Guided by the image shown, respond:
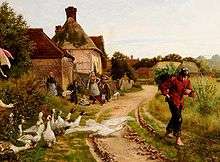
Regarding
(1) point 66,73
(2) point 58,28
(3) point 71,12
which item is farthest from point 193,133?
(3) point 71,12

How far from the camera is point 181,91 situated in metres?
13.2

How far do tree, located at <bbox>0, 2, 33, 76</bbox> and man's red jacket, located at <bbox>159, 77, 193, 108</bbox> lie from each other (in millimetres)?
15900

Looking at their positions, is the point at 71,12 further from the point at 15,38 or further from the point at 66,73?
the point at 15,38

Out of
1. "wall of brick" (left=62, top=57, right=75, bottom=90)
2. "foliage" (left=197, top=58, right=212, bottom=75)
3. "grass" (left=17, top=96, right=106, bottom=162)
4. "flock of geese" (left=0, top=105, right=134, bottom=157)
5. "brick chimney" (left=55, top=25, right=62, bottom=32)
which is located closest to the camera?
"grass" (left=17, top=96, right=106, bottom=162)

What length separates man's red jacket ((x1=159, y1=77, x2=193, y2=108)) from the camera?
43.3 feet

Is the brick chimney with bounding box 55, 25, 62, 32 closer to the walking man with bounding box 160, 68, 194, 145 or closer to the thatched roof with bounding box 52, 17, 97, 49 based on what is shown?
the thatched roof with bounding box 52, 17, 97, 49

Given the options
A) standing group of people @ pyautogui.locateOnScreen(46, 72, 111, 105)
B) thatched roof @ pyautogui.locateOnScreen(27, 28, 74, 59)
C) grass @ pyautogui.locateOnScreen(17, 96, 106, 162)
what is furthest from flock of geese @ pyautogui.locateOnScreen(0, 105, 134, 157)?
thatched roof @ pyautogui.locateOnScreen(27, 28, 74, 59)

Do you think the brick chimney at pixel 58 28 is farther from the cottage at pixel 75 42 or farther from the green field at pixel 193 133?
the green field at pixel 193 133

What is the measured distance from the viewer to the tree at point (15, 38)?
2798 centimetres

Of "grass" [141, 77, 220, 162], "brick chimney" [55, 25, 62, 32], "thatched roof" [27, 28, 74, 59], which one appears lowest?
"grass" [141, 77, 220, 162]

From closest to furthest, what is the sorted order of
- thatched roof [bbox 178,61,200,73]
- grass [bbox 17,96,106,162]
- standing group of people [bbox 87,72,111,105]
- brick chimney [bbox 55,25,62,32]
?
1. grass [bbox 17,96,106,162]
2. standing group of people [bbox 87,72,111,105]
3. brick chimney [bbox 55,25,62,32]
4. thatched roof [bbox 178,61,200,73]

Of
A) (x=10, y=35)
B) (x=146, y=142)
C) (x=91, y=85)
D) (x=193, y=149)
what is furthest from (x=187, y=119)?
(x=10, y=35)

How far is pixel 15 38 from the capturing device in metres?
28.5

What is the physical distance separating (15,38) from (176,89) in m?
17.0
